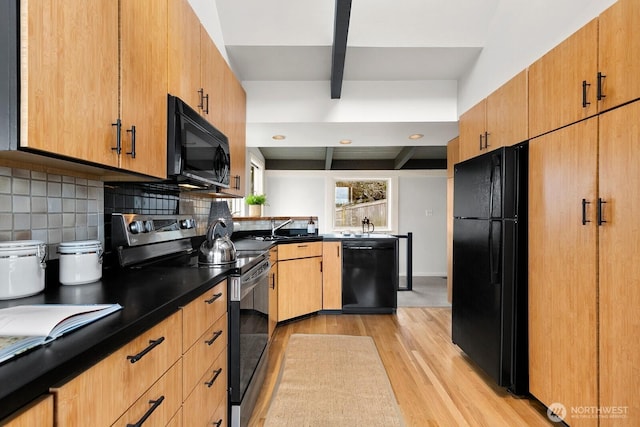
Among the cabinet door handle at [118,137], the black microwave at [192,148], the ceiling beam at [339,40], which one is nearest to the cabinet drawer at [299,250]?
the black microwave at [192,148]

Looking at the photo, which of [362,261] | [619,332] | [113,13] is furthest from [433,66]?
[113,13]

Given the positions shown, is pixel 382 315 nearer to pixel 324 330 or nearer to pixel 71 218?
pixel 324 330

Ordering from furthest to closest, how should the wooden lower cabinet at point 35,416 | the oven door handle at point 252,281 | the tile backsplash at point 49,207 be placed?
the oven door handle at point 252,281, the tile backsplash at point 49,207, the wooden lower cabinet at point 35,416

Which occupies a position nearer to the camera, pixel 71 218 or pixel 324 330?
pixel 71 218

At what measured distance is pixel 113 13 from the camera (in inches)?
42.4

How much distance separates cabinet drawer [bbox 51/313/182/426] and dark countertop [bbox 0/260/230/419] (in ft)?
0.08

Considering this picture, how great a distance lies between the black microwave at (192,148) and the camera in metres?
1.50

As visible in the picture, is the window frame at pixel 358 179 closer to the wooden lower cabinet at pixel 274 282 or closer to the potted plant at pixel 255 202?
the potted plant at pixel 255 202

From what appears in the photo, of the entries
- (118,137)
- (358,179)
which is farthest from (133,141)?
(358,179)

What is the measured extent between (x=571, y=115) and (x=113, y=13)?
2065 millimetres

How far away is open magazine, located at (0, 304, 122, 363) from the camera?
0.61 m

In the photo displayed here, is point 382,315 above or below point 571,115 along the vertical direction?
below

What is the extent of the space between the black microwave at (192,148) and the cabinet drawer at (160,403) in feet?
2.99

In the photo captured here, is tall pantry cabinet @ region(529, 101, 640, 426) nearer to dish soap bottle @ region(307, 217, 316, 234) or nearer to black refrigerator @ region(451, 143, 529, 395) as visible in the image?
→ black refrigerator @ region(451, 143, 529, 395)
